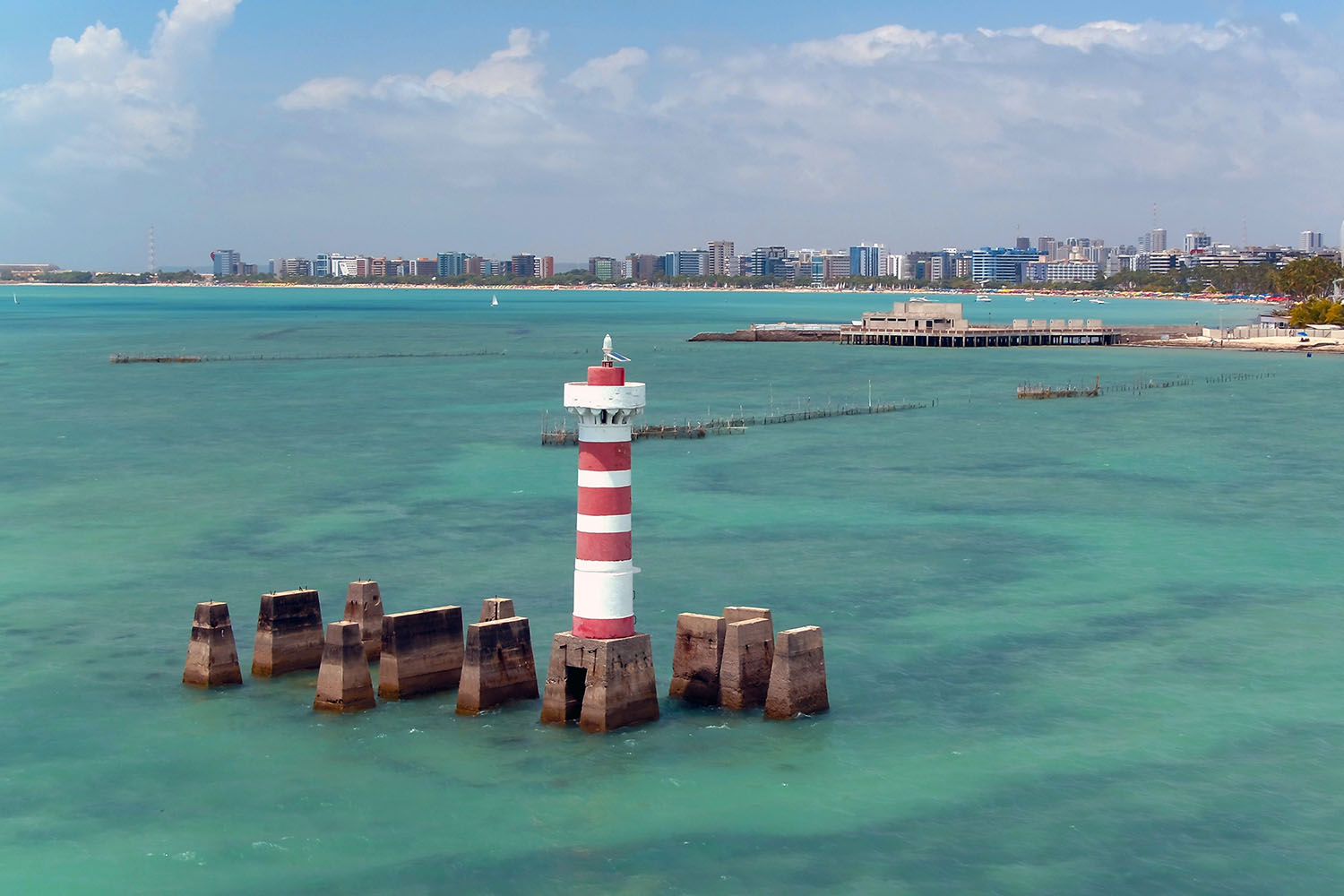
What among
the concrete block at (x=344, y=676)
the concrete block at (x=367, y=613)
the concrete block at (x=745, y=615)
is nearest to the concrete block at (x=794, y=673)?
the concrete block at (x=745, y=615)

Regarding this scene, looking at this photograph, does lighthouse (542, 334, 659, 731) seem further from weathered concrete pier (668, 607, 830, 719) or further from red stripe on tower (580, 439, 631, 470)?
weathered concrete pier (668, 607, 830, 719)

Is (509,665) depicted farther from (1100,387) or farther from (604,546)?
(1100,387)

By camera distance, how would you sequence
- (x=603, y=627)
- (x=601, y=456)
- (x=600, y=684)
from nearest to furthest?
1. (x=601, y=456)
2. (x=603, y=627)
3. (x=600, y=684)

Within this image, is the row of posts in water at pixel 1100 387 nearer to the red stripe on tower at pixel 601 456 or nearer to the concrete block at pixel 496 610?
the concrete block at pixel 496 610

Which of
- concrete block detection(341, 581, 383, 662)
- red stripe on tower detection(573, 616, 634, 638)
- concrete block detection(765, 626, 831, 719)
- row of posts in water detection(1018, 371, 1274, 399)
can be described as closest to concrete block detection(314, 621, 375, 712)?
concrete block detection(341, 581, 383, 662)

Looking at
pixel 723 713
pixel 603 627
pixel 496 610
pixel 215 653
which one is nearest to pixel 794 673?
pixel 723 713

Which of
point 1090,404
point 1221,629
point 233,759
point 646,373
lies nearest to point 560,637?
point 233,759
